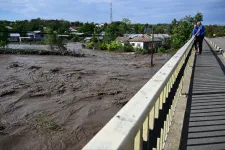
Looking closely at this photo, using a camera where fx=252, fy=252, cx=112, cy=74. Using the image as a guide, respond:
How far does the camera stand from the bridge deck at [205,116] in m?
3.18

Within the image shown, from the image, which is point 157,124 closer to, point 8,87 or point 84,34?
point 8,87

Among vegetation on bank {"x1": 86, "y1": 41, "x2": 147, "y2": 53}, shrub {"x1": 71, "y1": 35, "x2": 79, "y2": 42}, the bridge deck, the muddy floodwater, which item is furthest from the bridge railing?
shrub {"x1": 71, "y1": 35, "x2": 79, "y2": 42}

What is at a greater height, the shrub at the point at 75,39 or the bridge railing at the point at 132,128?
the shrub at the point at 75,39

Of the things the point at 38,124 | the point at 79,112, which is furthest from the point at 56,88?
the point at 38,124

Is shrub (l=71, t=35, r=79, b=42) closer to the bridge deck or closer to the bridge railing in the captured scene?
the bridge deck

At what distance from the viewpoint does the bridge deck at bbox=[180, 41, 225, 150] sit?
318 centimetres

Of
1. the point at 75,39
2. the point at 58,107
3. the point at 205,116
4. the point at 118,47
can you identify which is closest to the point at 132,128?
the point at 205,116

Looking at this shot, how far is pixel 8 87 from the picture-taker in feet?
64.1

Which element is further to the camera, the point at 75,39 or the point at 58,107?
the point at 75,39

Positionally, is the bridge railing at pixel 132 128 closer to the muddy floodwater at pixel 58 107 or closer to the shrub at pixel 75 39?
the muddy floodwater at pixel 58 107

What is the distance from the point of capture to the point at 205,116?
13.5ft

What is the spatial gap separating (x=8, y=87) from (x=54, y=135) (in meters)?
10.3

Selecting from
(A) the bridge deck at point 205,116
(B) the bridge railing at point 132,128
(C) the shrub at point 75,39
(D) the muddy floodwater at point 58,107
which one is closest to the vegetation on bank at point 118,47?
(D) the muddy floodwater at point 58,107

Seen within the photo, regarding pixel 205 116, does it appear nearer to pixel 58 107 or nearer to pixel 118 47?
pixel 58 107
